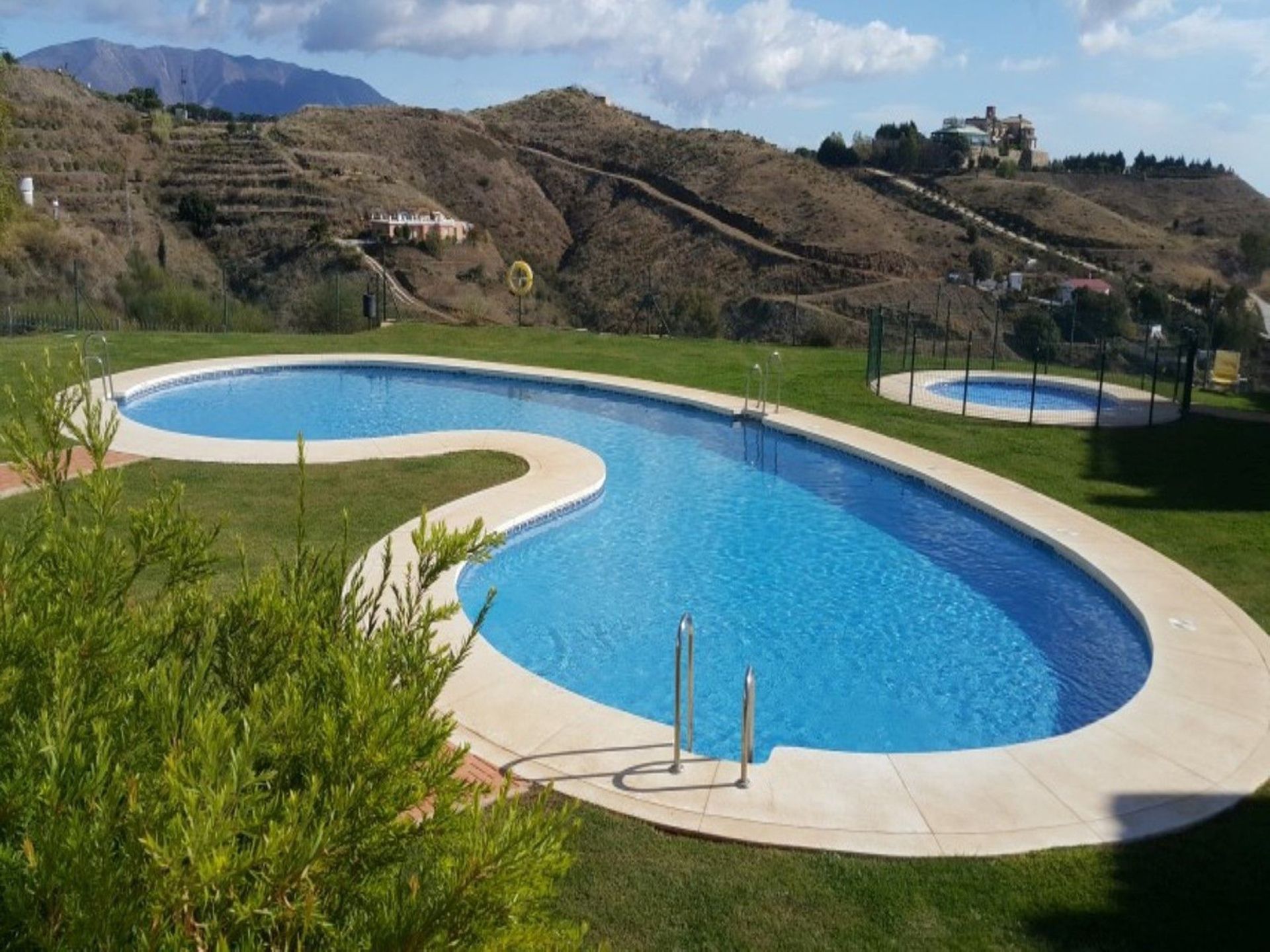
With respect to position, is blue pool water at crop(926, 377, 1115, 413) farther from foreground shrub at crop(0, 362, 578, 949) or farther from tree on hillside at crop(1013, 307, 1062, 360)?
foreground shrub at crop(0, 362, 578, 949)

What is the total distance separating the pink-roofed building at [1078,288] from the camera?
51.6m

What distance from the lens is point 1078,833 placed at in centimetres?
653

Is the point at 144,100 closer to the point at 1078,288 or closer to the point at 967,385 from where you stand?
the point at 1078,288

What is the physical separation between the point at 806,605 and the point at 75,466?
28.4ft

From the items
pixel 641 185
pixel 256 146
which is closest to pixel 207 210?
pixel 256 146

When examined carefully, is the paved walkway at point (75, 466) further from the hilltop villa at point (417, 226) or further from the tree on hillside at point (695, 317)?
the hilltop villa at point (417, 226)

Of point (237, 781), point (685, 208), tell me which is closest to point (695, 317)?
point (685, 208)

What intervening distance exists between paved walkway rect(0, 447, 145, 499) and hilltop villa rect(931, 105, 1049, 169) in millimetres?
89216

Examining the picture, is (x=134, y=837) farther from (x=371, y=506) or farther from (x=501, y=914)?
(x=371, y=506)

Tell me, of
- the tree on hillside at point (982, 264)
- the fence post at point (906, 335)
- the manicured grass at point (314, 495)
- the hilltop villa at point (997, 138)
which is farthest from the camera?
the hilltop villa at point (997, 138)

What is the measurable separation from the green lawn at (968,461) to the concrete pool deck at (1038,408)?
2.37 feet

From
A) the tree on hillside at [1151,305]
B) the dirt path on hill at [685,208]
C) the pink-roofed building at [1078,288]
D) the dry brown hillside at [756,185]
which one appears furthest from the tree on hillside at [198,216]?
the tree on hillside at [1151,305]

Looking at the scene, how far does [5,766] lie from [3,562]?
712mm

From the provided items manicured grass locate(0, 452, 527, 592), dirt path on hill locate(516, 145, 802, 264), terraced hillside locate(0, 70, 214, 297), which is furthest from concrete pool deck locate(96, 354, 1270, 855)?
dirt path on hill locate(516, 145, 802, 264)
